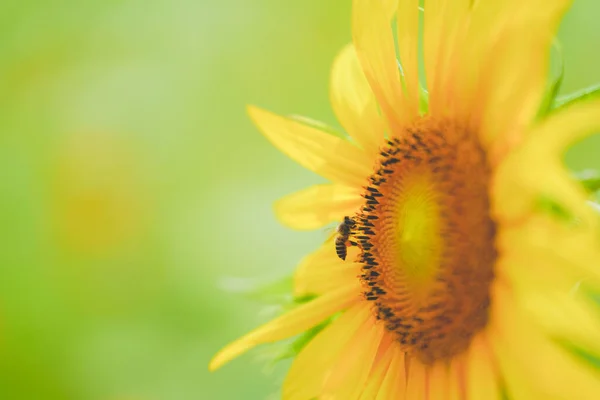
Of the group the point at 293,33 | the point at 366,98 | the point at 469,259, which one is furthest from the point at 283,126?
the point at 293,33

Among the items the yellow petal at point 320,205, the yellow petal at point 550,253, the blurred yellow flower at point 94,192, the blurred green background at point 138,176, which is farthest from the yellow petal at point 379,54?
the blurred yellow flower at point 94,192

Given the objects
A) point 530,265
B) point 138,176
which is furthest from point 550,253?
point 138,176

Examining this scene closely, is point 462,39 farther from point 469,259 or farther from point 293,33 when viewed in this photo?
point 293,33

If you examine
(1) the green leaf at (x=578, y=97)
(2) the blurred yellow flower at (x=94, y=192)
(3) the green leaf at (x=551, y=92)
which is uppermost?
(2) the blurred yellow flower at (x=94, y=192)

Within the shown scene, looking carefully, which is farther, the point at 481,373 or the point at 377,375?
the point at 377,375

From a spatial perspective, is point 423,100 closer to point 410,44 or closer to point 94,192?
point 410,44

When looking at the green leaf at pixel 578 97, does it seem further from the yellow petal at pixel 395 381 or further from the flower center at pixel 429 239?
the yellow petal at pixel 395 381
